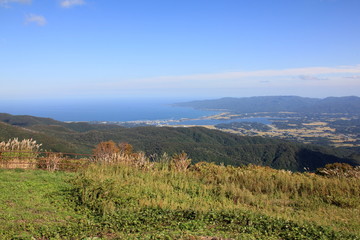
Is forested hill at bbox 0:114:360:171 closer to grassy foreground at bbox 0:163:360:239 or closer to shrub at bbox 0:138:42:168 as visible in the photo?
shrub at bbox 0:138:42:168

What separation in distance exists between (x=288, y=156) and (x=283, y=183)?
190 ft

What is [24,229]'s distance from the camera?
459 cm

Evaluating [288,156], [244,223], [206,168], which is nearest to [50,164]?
[206,168]

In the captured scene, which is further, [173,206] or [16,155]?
[16,155]

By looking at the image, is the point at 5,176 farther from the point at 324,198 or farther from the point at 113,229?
the point at 324,198

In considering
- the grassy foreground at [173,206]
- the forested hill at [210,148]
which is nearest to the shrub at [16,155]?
the grassy foreground at [173,206]

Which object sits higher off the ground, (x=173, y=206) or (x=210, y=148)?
(x=173, y=206)

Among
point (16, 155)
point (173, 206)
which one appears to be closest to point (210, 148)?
point (16, 155)

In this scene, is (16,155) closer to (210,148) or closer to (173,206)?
(173,206)

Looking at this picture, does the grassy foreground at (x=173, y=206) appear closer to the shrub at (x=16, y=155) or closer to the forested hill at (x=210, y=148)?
the shrub at (x=16, y=155)

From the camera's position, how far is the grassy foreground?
189 inches

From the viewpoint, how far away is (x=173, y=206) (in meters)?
6.21

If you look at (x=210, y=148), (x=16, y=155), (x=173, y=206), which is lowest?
(x=210, y=148)

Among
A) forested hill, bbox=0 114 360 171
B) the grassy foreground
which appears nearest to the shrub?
the grassy foreground
